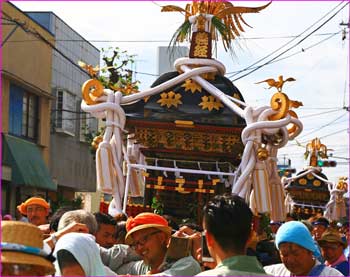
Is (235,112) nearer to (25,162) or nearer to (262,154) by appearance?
(262,154)

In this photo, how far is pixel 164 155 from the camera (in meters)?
12.0

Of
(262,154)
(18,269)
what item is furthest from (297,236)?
(262,154)

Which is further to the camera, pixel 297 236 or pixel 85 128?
pixel 85 128

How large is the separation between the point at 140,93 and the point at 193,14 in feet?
5.82

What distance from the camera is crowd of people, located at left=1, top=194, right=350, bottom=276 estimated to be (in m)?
3.97

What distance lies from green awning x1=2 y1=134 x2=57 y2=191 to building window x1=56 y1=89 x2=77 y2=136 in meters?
3.52

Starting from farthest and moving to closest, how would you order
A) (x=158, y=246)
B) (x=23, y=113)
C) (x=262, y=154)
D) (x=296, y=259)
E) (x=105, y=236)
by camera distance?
(x=23, y=113) → (x=262, y=154) → (x=105, y=236) → (x=158, y=246) → (x=296, y=259)

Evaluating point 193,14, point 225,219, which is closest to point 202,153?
point 193,14

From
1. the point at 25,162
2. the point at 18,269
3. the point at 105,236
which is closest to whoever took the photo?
the point at 18,269

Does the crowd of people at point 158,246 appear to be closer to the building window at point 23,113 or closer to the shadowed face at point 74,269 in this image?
the shadowed face at point 74,269

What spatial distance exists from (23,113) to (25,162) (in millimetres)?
2082

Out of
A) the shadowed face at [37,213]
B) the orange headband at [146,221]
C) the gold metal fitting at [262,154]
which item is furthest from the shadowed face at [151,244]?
the gold metal fitting at [262,154]

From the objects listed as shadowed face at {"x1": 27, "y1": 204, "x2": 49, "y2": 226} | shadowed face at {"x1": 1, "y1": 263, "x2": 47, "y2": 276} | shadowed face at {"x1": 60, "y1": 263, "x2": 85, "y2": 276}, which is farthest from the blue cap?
shadowed face at {"x1": 27, "y1": 204, "x2": 49, "y2": 226}

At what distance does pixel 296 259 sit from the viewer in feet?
16.8
